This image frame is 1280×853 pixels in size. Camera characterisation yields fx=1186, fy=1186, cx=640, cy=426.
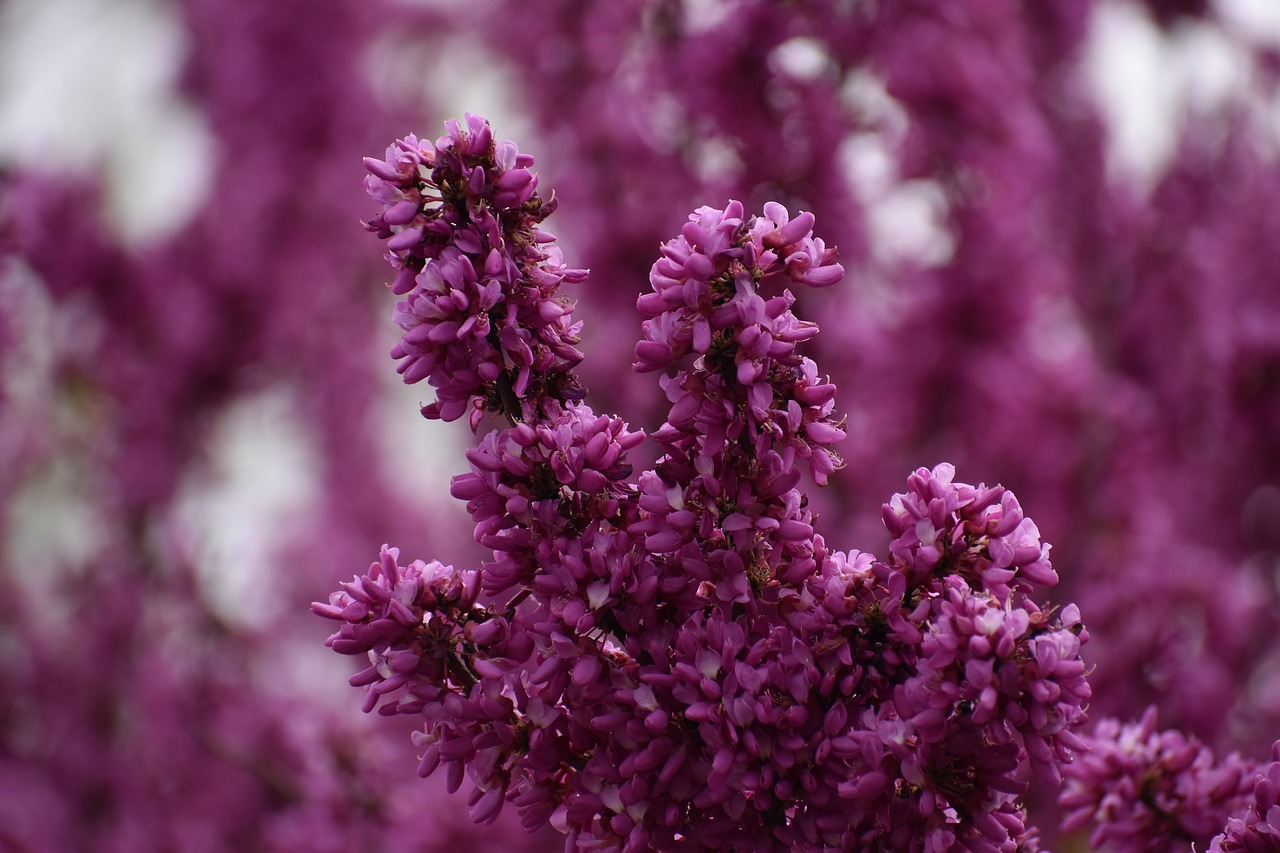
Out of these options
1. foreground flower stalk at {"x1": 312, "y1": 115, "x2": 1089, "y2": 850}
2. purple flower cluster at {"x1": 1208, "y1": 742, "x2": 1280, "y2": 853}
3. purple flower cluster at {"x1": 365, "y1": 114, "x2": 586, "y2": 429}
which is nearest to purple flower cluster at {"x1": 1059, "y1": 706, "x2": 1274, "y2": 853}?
purple flower cluster at {"x1": 1208, "y1": 742, "x2": 1280, "y2": 853}

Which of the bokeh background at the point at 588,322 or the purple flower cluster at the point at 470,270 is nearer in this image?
the purple flower cluster at the point at 470,270

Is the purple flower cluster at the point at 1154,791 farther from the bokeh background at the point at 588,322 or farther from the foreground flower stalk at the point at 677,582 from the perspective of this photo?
the bokeh background at the point at 588,322

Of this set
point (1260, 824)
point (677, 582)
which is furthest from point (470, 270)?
point (1260, 824)

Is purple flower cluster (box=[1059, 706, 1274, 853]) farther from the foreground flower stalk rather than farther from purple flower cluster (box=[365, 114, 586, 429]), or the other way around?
purple flower cluster (box=[365, 114, 586, 429])

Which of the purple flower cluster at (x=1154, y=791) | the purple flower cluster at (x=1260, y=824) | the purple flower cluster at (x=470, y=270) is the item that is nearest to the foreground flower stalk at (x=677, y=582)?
the purple flower cluster at (x=470, y=270)

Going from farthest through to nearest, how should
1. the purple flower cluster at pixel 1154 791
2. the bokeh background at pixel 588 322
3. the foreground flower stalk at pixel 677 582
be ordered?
the bokeh background at pixel 588 322
the purple flower cluster at pixel 1154 791
the foreground flower stalk at pixel 677 582
